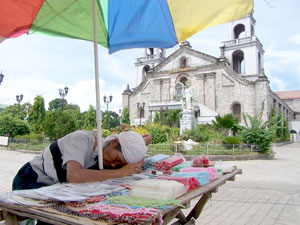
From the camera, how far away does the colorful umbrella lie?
2.55 m

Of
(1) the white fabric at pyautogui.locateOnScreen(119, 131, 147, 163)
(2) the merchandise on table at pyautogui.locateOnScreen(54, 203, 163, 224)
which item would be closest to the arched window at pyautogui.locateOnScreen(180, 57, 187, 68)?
(1) the white fabric at pyautogui.locateOnScreen(119, 131, 147, 163)

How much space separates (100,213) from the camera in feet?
4.17

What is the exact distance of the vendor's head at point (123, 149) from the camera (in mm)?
2084

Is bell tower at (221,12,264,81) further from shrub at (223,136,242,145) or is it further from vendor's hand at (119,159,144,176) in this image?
vendor's hand at (119,159,144,176)

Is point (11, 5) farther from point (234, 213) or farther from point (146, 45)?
point (234, 213)

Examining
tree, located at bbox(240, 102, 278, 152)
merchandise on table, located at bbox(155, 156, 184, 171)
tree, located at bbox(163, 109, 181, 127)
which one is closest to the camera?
merchandise on table, located at bbox(155, 156, 184, 171)

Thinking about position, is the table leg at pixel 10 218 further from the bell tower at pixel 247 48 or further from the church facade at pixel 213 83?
the bell tower at pixel 247 48

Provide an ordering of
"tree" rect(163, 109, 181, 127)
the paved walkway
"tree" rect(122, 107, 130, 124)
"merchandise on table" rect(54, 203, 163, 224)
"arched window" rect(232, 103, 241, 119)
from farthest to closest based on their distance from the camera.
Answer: "tree" rect(122, 107, 130, 124) < "arched window" rect(232, 103, 241, 119) < "tree" rect(163, 109, 181, 127) < the paved walkway < "merchandise on table" rect(54, 203, 163, 224)

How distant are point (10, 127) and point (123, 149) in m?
20.5

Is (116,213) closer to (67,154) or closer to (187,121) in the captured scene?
(67,154)

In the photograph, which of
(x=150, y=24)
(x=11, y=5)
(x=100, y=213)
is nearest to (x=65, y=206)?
(x=100, y=213)

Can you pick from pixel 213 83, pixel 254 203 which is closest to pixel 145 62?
pixel 213 83

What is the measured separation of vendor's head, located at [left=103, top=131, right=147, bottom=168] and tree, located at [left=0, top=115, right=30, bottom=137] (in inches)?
792

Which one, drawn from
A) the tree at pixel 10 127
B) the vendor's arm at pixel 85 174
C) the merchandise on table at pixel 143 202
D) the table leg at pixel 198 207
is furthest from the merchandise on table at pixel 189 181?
the tree at pixel 10 127
